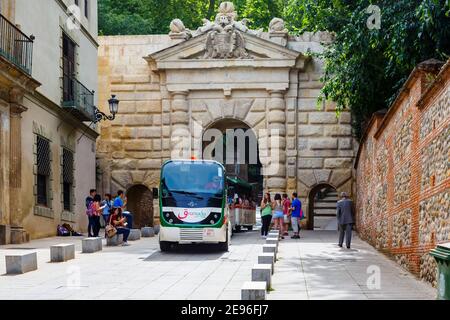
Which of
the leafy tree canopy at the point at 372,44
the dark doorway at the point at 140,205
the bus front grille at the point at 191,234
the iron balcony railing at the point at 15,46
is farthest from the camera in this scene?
the dark doorway at the point at 140,205

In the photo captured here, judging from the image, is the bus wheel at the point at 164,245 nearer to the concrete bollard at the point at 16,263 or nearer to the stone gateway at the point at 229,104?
the concrete bollard at the point at 16,263

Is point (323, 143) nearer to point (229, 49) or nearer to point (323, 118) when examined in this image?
point (323, 118)

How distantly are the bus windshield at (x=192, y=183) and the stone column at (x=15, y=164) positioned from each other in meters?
4.18

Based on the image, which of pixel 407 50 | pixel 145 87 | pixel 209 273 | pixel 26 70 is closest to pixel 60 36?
pixel 26 70

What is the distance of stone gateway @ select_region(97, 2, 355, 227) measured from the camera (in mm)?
32469

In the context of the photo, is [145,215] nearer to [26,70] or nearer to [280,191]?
[280,191]

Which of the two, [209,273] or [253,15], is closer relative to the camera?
[209,273]

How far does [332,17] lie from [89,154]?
1125cm

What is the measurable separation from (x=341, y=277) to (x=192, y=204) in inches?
276

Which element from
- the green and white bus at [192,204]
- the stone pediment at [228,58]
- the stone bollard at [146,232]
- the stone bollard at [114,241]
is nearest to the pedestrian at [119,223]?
the stone bollard at [114,241]

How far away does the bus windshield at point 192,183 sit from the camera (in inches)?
805

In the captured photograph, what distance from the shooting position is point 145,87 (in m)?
33.6

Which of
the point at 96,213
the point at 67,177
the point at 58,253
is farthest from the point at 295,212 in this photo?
the point at 58,253

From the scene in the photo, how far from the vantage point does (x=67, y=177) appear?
2809 centimetres
